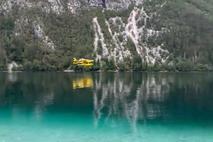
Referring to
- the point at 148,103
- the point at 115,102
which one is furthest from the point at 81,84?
the point at 148,103

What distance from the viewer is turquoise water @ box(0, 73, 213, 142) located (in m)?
60.4

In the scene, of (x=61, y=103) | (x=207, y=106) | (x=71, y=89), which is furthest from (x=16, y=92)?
(x=207, y=106)

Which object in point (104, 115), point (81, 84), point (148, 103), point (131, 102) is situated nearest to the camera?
point (104, 115)

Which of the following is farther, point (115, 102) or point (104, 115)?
point (115, 102)

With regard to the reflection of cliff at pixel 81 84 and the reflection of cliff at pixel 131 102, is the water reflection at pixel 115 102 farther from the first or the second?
the reflection of cliff at pixel 81 84

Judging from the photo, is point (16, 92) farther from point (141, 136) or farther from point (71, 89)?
point (141, 136)

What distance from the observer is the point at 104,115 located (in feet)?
252

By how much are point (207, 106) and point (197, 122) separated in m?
18.1

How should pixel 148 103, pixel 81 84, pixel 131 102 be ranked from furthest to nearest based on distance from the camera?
pixel 81 84
pixel 131 102
pixel 148 103

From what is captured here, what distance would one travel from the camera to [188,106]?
90.6 m

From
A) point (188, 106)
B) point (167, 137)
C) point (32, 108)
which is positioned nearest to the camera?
point (167, 137)

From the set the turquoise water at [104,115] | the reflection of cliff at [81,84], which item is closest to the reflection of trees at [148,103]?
the turquoise water at [104,115]

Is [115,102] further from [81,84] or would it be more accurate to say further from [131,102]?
[81,84]

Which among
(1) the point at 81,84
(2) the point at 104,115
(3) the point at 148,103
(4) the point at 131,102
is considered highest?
(1) the point at 81,84
